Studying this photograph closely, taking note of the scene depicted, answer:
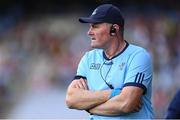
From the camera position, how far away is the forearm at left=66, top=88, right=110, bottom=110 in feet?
15.2

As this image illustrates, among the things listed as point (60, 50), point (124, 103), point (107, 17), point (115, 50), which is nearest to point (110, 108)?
point (124, 103)

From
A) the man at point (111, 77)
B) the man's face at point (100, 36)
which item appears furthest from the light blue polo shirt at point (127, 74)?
the man's face at point (100, 36)

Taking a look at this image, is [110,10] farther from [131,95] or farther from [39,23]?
[39,23]

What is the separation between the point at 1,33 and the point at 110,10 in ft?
18.7

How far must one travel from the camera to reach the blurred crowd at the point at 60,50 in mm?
9336

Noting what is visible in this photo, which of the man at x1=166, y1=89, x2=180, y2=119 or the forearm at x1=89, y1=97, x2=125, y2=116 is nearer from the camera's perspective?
the man at x1=166, y1=89, x2=180, y2=119

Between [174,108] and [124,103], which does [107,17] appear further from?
[174,108]

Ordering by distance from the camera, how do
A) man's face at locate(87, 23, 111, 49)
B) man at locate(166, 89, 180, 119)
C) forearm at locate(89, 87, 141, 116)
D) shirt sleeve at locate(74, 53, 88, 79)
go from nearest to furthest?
man at locate(166, 89, 180, 119) → forearm at locate(89, 87, 141, 116) → man's face at locate(87, 23, 111, 49) → shirt sleeve at locate(74, 53, 88, 79)

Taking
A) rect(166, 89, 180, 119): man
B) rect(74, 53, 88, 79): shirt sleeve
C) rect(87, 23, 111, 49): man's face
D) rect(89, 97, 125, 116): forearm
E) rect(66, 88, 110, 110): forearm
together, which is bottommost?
rect(166, 89, 180, 119): man

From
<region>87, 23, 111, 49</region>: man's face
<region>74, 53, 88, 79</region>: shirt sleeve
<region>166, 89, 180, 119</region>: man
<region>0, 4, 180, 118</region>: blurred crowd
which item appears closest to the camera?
<region>166, 89, 180, 119</region>: man

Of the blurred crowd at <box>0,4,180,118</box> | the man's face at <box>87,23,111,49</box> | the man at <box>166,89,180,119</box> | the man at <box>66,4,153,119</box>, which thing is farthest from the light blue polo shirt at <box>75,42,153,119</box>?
the blurred crowd at <box>0,4,180,118</box>

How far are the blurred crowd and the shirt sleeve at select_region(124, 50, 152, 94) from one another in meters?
4.60

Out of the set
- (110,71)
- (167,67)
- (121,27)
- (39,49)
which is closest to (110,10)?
(121,27)

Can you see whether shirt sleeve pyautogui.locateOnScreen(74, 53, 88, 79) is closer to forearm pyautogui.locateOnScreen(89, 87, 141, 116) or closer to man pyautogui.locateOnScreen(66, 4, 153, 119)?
man pyautogui.locateOnScreen(66, 4, 153, 119)
